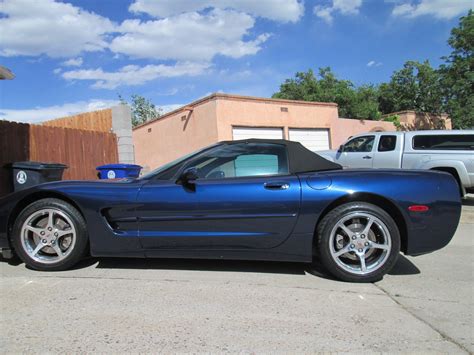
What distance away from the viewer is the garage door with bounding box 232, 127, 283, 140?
15241 millimetres

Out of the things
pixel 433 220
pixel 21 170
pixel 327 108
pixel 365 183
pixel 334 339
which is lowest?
pixel 334 339

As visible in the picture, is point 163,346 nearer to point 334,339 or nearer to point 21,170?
point 334,339

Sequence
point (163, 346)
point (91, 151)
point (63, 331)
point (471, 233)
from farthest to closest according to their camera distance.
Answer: point (91, 151)
point (471, 233)
point (63, 331)
point (163, 346)

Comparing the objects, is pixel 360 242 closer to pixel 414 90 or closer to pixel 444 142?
pixel 444 142

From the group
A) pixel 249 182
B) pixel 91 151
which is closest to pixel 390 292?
pixel 249 182

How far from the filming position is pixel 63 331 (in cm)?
277

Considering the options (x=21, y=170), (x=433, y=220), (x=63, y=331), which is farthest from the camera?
(x=21, y=170)

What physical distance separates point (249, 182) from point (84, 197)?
1610 mm

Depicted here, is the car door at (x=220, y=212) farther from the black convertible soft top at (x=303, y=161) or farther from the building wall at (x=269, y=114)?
the building wall at (x=269, y=114)

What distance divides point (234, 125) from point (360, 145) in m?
5.34

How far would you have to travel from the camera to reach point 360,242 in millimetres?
3820

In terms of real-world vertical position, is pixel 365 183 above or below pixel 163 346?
above

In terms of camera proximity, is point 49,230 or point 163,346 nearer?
point 163,346

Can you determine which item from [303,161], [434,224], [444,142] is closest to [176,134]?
[444,142]
